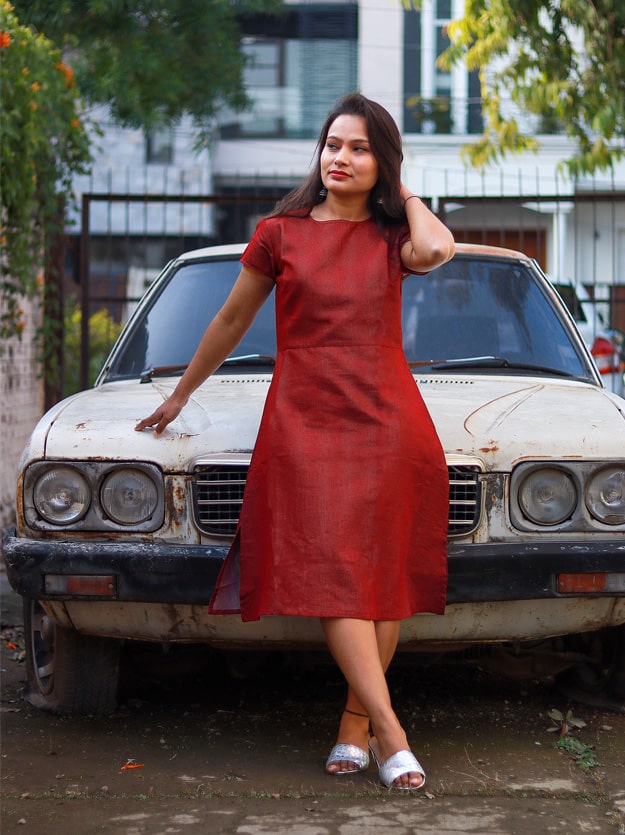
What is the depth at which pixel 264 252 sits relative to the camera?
3285 millimetres

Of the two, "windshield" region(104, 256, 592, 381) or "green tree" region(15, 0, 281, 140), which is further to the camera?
"green tree" region(15, 0, 281, 140)

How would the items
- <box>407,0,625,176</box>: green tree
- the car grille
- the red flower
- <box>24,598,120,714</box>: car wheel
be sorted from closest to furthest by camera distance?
1. the car grille
2. <box>24,598,120,714</box>: car wheel
3. the red flower
4. <box>407,0,625,176</box>: green tree

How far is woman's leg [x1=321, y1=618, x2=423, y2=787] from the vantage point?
3.12 m

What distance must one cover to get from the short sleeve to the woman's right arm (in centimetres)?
9

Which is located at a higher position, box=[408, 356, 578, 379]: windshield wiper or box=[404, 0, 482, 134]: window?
box=[404, 0, 482, 134]: window

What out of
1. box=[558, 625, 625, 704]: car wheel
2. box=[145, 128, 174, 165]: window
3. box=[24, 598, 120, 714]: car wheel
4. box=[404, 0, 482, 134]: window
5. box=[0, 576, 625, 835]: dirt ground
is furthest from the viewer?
box=[145, 128, 174, 165]: window

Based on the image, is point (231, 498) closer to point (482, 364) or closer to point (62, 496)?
point (62, 496)

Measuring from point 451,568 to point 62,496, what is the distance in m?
1.13

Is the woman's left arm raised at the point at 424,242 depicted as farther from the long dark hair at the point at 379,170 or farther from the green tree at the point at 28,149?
the green tree at the point at 28,149

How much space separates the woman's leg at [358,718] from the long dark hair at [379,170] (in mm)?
1123

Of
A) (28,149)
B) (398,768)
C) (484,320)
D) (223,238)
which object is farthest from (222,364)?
(223,238)

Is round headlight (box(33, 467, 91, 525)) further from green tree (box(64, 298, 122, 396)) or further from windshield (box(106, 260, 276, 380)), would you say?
green tree (box(64, 298, 122, 396))

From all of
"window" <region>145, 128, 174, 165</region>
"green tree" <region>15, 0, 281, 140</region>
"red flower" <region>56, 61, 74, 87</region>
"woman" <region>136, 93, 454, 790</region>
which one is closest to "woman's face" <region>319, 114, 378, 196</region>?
"woman" <region>136, 93, 454, 790</region>

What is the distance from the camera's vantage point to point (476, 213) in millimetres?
19453
